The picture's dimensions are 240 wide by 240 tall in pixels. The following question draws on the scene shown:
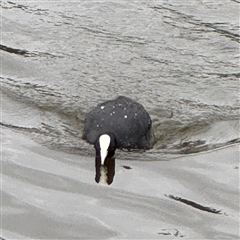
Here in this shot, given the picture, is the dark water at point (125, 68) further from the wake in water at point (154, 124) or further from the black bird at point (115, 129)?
the black bird at point (115, 129)

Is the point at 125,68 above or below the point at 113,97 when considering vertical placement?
above

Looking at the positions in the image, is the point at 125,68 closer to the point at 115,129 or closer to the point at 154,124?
the point at 154,124

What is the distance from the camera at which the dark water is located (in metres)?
9.16

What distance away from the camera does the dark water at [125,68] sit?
916cm

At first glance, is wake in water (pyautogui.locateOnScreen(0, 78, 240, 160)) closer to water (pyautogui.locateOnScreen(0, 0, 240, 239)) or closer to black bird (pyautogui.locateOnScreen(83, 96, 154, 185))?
water (pyautogui.locateOnScreen(0, 0, 240, 239))

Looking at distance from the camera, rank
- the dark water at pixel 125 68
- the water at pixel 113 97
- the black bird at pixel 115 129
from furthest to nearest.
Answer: the dark water at pixel 125 68 → the black bird at pixel 115 129 → the water at pixel 113 97

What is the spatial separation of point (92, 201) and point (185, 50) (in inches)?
170

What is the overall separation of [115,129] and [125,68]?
2368 mm

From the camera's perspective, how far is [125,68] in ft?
35.2

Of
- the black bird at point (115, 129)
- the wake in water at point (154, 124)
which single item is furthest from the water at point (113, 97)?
the black bird at point (115, 129)

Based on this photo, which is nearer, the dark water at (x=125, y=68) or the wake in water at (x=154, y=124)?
the wake in water at (x=154, y=124)

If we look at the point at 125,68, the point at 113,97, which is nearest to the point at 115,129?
the point at 113,97

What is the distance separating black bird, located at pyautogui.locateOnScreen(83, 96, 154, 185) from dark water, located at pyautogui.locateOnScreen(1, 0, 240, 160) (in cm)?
14

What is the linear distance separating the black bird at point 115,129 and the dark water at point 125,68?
0.14 metres
